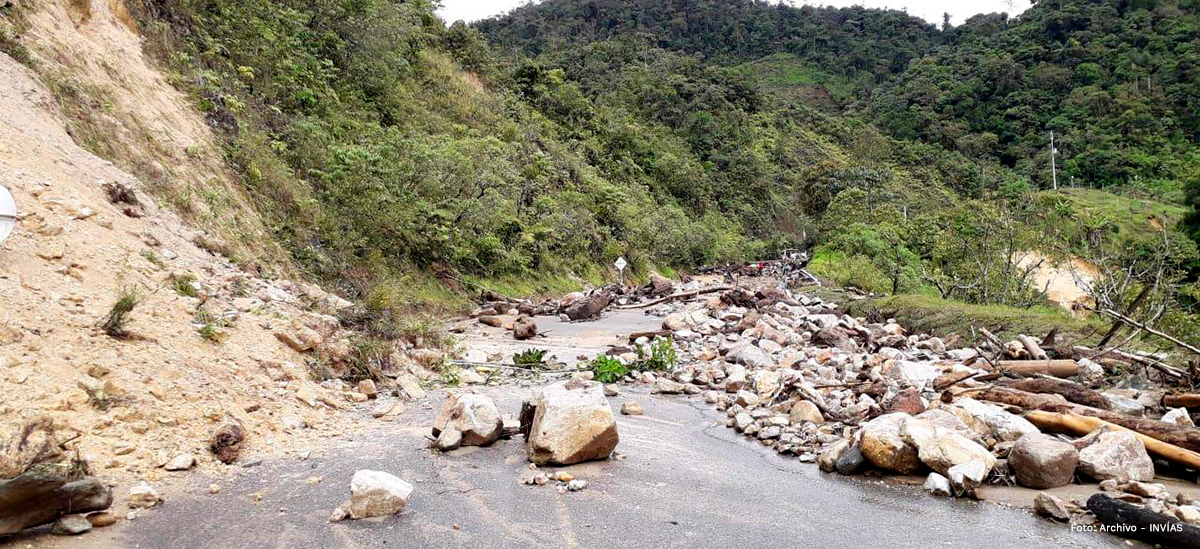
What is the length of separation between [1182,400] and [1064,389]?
91cm

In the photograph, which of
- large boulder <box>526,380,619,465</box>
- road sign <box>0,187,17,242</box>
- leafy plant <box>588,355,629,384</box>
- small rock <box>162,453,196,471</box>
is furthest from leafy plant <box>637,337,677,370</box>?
road sign <box>0,187,17,242</box>

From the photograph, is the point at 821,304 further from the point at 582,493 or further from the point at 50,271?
the point at 50,271

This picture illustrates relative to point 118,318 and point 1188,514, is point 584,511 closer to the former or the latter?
point 1188,514

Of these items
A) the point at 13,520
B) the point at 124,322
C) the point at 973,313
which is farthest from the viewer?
the point at 973,313

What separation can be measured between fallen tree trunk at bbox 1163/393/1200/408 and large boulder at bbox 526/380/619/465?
199 inches

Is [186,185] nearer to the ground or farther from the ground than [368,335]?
farther from the ground

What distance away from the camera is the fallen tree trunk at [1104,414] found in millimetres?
4789

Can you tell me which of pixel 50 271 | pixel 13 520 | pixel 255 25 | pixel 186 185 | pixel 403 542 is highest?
pixel 255 25

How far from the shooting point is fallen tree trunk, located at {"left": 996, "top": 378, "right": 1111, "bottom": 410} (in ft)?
19.7

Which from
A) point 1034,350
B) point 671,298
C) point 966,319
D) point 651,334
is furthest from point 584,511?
point 671,298

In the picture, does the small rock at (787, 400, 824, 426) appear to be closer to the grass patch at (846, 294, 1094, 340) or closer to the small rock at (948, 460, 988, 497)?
the small rock at (948, 460, 988, 497)

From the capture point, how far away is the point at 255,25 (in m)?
15.6

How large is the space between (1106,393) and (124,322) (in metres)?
8.75

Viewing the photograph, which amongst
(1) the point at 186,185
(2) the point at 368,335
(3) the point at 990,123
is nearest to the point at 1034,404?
(2) the point at 368,335
